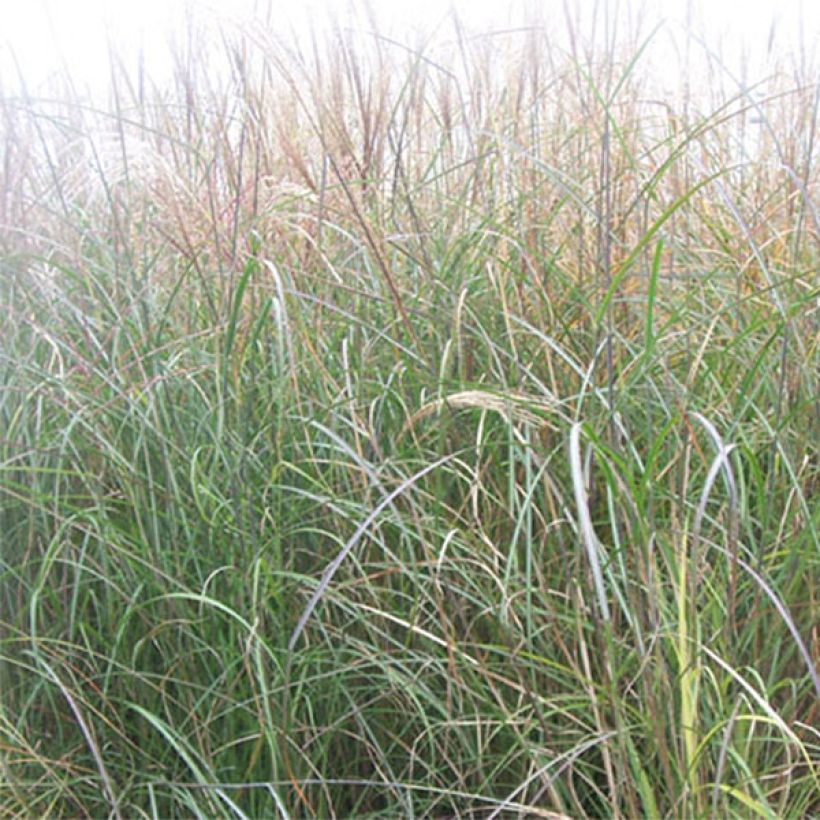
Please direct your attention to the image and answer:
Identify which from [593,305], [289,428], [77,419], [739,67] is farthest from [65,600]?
[739,67]

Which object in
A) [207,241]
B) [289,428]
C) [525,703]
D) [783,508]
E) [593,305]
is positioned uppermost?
[207,241]

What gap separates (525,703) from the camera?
5.74 ft

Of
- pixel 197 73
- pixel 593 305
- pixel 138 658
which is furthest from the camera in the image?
pixel 197 73

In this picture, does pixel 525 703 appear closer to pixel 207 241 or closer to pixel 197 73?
pixel 207 241

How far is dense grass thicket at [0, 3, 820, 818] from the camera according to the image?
163 cm

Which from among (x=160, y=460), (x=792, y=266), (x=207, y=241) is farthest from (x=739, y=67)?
(x=160, y=460)

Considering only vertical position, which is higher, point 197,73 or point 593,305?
point 197,73

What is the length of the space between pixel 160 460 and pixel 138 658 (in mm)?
291

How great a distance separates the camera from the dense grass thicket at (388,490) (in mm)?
1630

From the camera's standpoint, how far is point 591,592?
160 centimetres

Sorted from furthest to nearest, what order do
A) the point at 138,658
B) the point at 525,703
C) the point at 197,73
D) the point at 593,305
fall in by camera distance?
the point at 197,73
the point at 593,305
the point at 138,658
the point at 525,703

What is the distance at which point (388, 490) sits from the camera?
5.97 feet

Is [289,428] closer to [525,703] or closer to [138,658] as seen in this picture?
[138,658]

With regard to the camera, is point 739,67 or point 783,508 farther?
point 739,67
